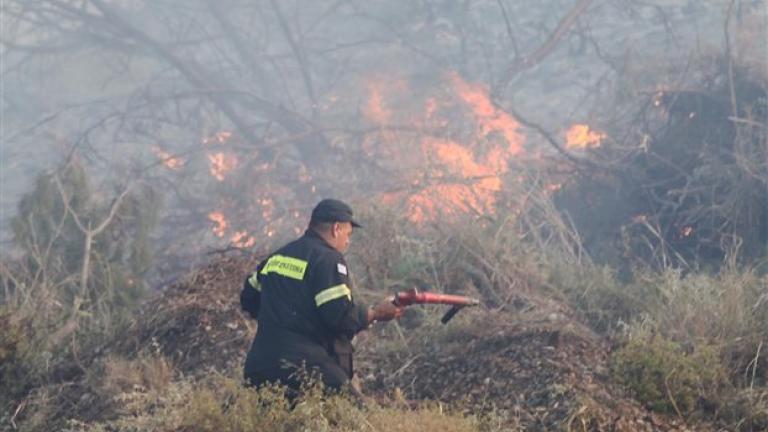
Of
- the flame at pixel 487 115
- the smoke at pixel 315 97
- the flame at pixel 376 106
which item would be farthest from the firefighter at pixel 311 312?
the flame at pixel 376 106

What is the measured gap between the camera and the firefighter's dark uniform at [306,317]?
4734 mm

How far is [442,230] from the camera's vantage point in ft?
28.0

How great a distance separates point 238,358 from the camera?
6445 mm

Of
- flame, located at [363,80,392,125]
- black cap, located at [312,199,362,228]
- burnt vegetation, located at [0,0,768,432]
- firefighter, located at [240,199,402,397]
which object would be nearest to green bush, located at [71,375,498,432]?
burnt vegetation, located at [0,0,768,432]

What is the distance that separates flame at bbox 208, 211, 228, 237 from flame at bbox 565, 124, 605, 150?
5.52 metres

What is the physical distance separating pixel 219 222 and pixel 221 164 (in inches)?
91.8

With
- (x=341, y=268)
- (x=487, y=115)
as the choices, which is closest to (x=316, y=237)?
(x=341, y=268)

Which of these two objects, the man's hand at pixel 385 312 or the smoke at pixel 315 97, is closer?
the man's hand at pixel 385 312

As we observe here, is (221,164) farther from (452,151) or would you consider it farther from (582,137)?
(582,137)

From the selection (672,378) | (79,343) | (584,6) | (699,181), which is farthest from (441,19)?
(672,378)

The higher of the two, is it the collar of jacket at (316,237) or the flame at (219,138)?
→ the collar of jacket at (316,237)

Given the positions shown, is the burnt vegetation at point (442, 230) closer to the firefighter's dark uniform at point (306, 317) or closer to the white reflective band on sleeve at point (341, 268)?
the firefighter's dark uniform at point (306, 317)

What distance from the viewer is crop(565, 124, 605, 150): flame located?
11.6m

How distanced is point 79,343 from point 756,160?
749cm
